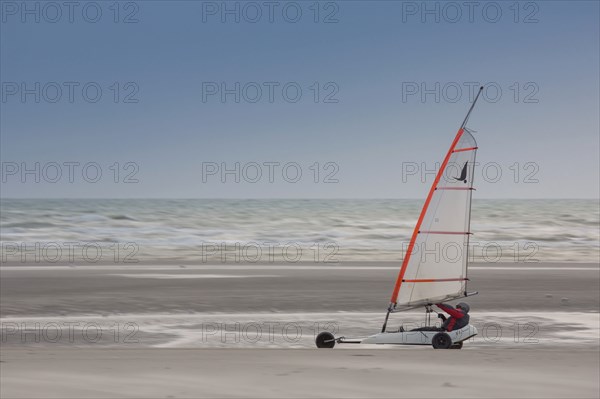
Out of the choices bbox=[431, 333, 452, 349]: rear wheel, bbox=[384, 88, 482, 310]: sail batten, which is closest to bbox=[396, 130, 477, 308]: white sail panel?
bbox=[384, 88, 482, 310]: sail batten

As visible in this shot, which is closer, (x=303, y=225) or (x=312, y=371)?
(x=312, y=371)

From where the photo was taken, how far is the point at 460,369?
30.8 ft

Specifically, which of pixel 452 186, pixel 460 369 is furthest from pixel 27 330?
pixel 460 369

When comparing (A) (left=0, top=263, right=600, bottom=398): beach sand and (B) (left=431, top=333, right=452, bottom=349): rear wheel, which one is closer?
(A) (left=0, top=263, right=600, bottom=398): beach sand

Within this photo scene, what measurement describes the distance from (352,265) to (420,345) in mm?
20011

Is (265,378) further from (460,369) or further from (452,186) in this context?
(452,186)

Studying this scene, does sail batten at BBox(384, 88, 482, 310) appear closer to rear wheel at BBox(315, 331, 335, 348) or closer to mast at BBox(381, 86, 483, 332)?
mast at BBox(381, 86, 483, 332)

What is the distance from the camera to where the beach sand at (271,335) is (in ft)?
27.8

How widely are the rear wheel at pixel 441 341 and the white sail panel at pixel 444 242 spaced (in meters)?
1.39

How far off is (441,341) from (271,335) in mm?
3932

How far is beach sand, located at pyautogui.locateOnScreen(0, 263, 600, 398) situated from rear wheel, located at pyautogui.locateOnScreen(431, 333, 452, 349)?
1.04ft

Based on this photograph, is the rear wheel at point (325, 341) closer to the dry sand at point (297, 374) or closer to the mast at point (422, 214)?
the mast at point (422, 214)

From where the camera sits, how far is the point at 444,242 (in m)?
14.3

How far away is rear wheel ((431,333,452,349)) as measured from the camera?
1288 centimetres
